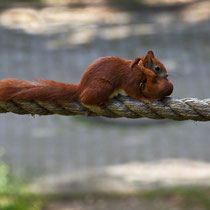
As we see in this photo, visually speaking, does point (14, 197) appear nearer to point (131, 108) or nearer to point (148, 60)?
point (131, 108)

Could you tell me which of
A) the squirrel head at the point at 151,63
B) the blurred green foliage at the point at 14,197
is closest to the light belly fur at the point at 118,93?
the squirrel head at the point at 151,63

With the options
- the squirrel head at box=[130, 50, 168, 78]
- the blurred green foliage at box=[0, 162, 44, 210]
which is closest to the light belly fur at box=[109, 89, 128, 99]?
the squirrel head at box=[130, 50, 168, 78]

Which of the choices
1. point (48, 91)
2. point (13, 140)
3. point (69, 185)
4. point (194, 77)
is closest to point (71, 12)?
point (194, 77)

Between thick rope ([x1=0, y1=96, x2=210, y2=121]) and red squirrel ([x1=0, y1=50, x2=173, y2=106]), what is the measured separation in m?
0.03

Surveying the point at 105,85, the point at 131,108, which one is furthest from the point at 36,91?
the point at 131,108

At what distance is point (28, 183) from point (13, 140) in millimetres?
1180

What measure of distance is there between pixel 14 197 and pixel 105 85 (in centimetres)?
224

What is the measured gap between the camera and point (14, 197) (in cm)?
388

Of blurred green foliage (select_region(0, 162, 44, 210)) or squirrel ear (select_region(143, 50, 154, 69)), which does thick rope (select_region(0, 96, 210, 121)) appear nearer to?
squirrel ear (select_region(143, 50, 154, 69))

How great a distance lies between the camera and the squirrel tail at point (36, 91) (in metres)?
1.96

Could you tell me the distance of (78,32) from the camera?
8133 mm

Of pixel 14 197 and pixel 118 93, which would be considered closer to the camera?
pixel 118 93

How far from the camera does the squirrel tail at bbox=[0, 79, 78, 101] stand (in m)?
1.96

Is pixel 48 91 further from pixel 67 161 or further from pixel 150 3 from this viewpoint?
pixel 150 3
